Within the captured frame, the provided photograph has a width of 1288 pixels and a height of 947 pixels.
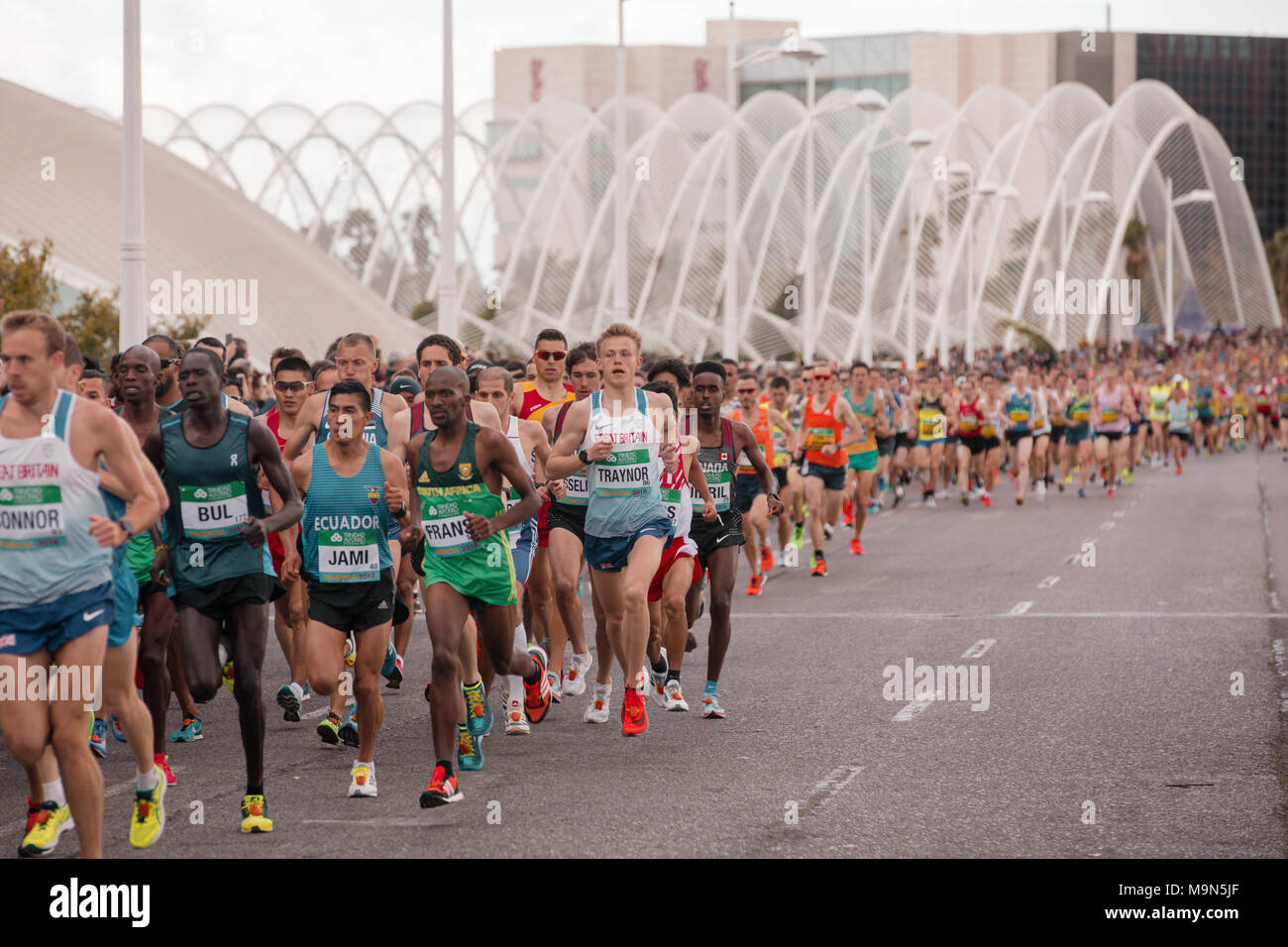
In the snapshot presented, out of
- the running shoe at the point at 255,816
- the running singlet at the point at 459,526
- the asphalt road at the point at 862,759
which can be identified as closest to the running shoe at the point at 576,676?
the asphalt road at the point at 862,759

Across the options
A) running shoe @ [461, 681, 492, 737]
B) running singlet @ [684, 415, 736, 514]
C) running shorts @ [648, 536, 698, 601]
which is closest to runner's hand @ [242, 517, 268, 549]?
running shoe @ [461, 681, 492, 737]

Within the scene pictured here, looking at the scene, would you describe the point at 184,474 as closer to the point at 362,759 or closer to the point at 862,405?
the point at 362,759

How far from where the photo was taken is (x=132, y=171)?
1520 cm

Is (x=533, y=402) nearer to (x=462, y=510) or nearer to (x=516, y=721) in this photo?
(x=516, y=721)

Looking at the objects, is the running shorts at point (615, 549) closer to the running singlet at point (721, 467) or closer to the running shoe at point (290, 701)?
the running singlet at point (721, 467)

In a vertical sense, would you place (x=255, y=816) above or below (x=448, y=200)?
below

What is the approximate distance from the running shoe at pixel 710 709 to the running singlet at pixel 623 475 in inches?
40.7

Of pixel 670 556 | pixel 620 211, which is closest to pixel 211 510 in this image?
pixel 670 556

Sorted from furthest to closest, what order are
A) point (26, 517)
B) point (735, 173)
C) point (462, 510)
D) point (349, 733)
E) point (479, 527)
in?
point (735, 173)
point (349, 733)
point (462, 510)
point (479, 527)
point (26, 517)

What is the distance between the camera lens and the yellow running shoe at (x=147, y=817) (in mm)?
6449

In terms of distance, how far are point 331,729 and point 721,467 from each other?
2938 mm

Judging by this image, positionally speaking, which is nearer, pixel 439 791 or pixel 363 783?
pixel 439 791

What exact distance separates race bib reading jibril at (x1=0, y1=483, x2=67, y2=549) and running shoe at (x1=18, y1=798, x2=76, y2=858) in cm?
100

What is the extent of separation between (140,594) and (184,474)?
44.3 inches
